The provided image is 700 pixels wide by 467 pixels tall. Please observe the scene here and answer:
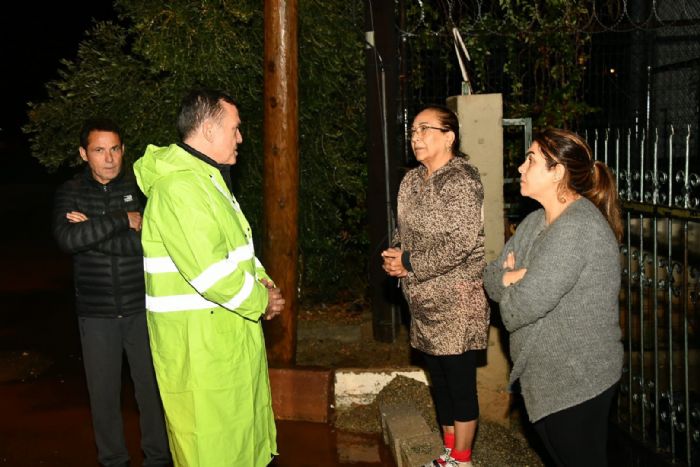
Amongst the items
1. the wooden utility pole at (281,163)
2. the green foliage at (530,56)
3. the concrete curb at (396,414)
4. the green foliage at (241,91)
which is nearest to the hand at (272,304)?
the concrete curb at (396,414)

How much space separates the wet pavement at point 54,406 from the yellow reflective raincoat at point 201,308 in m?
1.98

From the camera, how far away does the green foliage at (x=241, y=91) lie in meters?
6.93

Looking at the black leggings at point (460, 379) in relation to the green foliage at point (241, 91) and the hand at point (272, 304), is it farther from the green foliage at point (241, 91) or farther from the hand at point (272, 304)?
the green foliage at point (241, 91)

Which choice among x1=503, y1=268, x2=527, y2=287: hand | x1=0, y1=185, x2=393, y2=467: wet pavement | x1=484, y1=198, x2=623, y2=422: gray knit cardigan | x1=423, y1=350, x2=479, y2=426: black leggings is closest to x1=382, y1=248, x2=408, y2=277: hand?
x1=423, y1=350, x2=479, y2=426: black leggings

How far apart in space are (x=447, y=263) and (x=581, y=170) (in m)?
0.98

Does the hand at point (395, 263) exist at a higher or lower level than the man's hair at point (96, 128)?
lower

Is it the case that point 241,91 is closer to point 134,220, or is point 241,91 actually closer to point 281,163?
point 281,163

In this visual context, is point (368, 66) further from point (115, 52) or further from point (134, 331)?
point (134, 331)

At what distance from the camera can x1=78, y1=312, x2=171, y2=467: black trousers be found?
458 centimetres

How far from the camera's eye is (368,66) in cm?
680

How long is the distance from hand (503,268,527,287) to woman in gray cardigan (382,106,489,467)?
0.62 m

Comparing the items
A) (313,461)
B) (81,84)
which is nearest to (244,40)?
(81,84)

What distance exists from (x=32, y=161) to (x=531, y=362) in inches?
1876

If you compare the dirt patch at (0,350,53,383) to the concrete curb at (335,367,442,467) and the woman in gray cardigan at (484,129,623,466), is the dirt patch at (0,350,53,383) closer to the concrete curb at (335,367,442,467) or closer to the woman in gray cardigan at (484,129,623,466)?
the concrete curb at (335,367,442,467)
